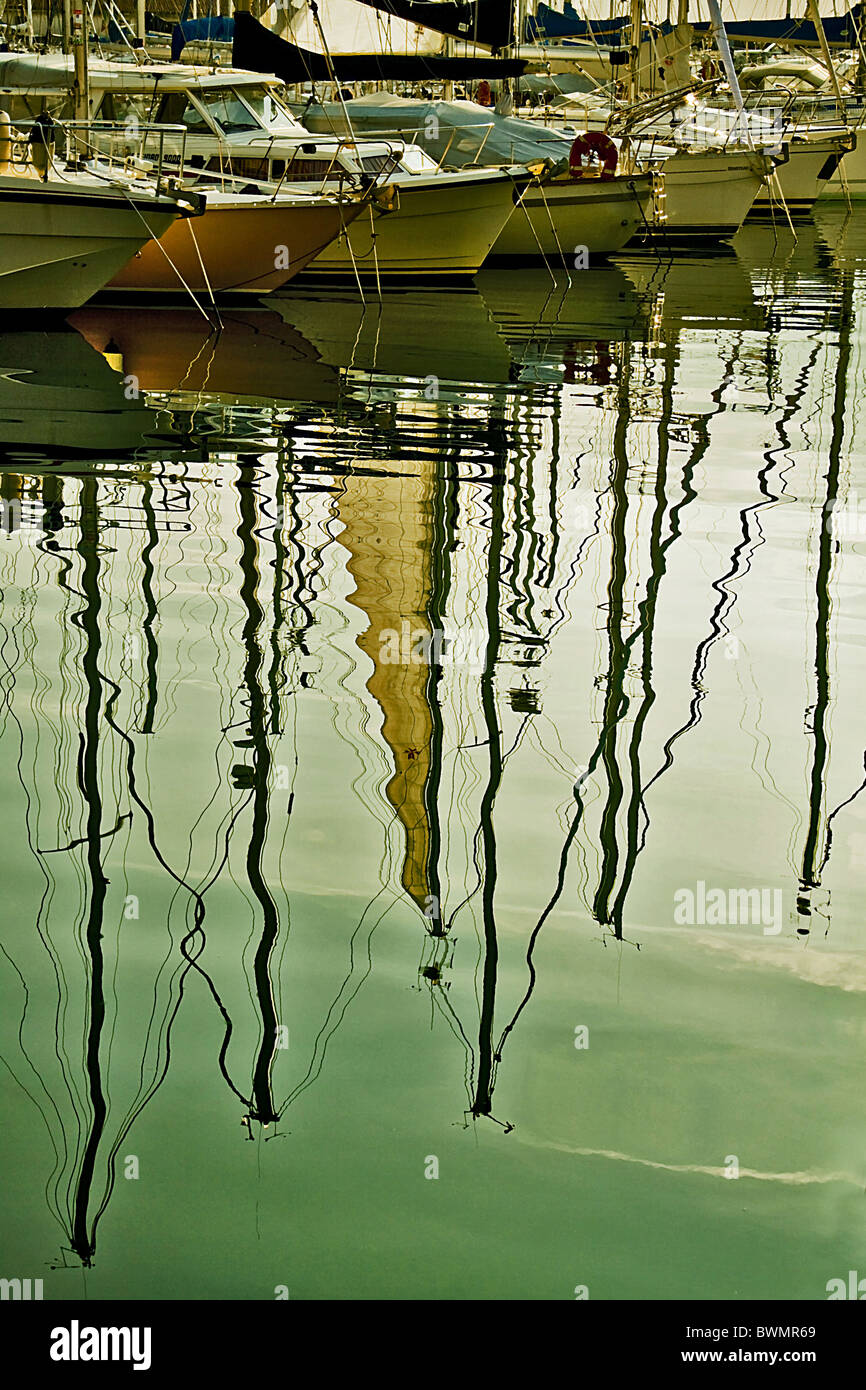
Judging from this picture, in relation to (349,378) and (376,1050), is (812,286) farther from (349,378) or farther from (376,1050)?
(376,1050)

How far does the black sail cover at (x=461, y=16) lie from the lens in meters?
22.8

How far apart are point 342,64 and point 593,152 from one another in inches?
278

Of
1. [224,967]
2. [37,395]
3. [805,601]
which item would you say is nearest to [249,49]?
[37,395]

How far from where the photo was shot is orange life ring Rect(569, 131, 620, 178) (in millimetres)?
29188

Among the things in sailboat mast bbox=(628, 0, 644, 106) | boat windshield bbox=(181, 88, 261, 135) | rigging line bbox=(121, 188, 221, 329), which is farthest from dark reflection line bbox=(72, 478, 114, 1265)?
sailboat mast bbox=(628, 0, 644, 106)

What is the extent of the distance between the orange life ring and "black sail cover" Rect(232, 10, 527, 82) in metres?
4.09

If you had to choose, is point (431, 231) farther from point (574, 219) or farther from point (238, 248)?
point (574, 219)

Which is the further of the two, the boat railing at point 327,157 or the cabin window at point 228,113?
the cabin window at point 228,113

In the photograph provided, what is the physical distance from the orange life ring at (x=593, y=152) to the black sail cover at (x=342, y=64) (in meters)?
4.09

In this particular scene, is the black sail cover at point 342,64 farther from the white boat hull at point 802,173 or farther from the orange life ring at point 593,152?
the white boat hull at point 802,173

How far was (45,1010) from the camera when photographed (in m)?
4.18

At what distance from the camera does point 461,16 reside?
23.3 metres

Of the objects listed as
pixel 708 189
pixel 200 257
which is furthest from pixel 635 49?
pixel 200 257

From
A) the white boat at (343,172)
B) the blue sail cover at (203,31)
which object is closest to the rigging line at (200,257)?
the white boat at (343,172)
